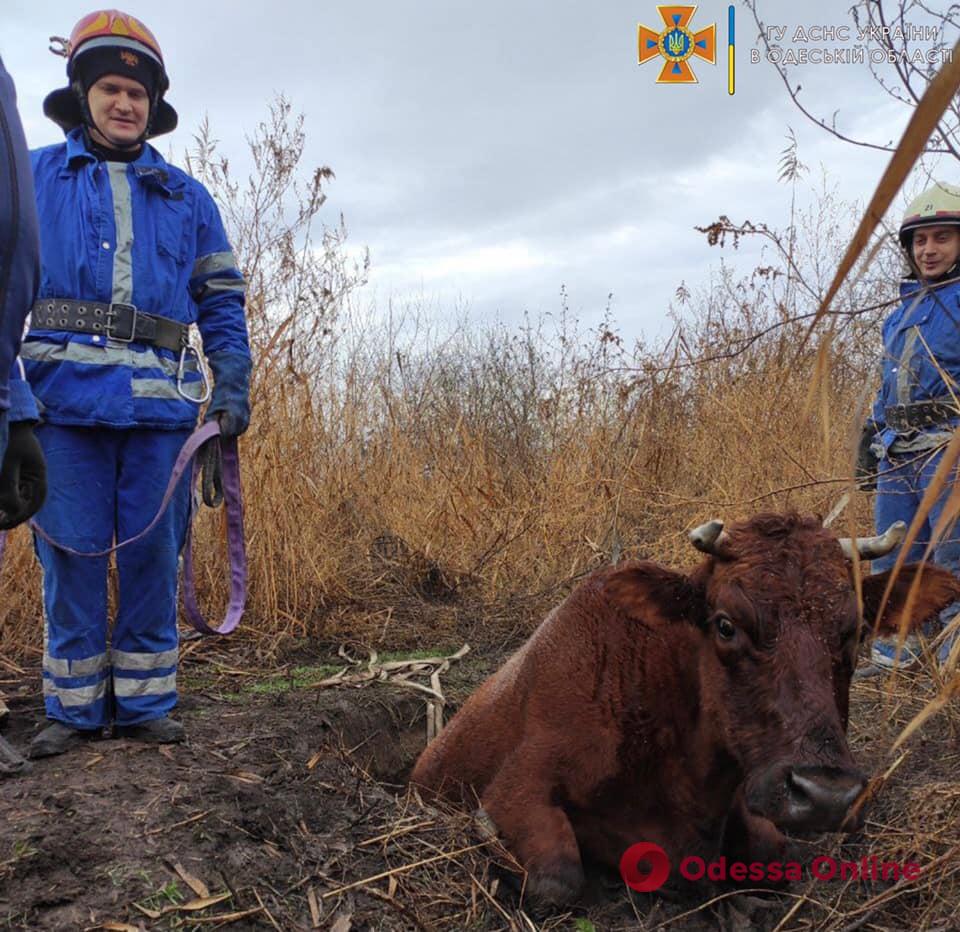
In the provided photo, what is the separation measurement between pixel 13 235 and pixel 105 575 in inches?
77.2

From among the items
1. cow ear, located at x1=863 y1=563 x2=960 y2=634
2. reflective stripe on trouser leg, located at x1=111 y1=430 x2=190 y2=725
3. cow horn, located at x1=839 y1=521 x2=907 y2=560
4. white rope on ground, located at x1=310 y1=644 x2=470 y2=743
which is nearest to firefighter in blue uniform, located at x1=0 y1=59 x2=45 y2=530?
reflective stripe on trouser leg, located at x1=111 y1=430 x2=190 y2=725

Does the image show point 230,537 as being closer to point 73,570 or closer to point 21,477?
point 73,570

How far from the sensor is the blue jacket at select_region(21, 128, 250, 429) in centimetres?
295

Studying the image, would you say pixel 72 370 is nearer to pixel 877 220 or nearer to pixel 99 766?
pixel 99 766

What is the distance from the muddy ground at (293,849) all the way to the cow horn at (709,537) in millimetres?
614

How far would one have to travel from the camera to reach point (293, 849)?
240 cm

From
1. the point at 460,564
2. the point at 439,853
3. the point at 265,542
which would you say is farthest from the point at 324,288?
the point at 439,853

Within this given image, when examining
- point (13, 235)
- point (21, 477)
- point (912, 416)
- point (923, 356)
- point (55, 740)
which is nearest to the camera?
point (13, 235)

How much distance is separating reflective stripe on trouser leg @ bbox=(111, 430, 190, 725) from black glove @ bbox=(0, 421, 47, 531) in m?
1.12

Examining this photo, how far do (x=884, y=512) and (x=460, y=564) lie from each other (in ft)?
8.37

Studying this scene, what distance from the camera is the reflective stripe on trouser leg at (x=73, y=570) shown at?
2.99 metres

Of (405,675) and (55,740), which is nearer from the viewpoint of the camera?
(55,740)

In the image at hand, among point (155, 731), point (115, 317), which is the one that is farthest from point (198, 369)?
point (155, 731)

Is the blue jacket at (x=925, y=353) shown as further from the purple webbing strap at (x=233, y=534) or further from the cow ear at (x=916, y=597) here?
the purple webbing strap at (x=233, y=534)
